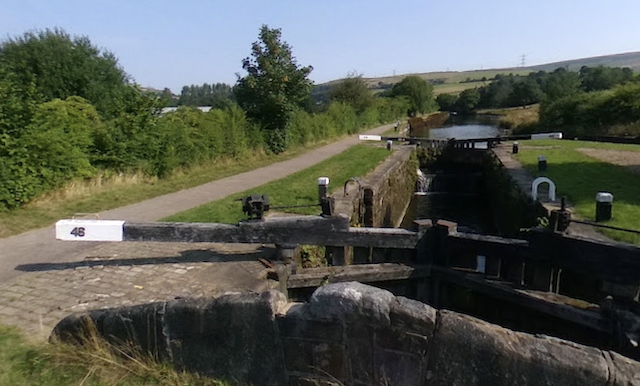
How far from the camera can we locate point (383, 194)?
12.3 meters

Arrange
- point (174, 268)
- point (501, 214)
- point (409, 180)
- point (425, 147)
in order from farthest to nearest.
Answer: point (425, 147) → point (409, 180) → point (501, 214) → point (174, 268)

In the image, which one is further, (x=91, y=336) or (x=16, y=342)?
(x=16, y=342)

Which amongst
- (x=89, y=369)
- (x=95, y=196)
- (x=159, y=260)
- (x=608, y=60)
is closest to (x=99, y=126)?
(x=95, y=196)

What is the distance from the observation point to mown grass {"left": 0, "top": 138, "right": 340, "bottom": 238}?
310 inches

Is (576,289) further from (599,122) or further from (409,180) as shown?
(599,122)

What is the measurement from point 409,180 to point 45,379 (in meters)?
16.2

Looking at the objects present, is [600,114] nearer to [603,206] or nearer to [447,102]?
[603,206]

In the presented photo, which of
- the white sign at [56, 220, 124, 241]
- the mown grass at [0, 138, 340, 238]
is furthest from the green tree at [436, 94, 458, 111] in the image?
the white sign at [56, 220, 124, 241]

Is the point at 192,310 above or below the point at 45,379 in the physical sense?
above

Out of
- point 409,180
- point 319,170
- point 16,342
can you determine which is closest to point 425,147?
point 409,180

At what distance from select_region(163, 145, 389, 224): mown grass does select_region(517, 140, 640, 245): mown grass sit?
4.50 m

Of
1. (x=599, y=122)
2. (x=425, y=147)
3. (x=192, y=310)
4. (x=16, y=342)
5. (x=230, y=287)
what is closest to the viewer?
(x=192, y=310)

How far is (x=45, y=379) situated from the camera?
300cm

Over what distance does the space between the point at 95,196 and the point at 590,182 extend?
1050 centimetres
